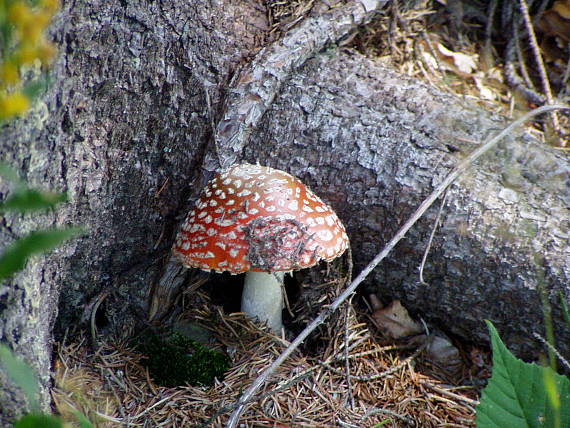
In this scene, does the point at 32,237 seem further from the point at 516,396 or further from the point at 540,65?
the point at 540,65

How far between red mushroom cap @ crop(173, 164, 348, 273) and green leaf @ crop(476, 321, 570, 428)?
2.96ft

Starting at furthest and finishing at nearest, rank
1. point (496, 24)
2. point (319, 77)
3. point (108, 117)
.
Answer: point (496, 24) < point (319, 77) < point (108, 117)

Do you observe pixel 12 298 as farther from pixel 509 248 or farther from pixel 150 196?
pixel 509 248

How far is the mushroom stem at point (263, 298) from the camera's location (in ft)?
9.24

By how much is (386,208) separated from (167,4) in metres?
1.56

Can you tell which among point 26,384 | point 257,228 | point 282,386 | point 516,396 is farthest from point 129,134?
point 516,396

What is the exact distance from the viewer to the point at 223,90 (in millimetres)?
2805

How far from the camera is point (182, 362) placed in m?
2.57

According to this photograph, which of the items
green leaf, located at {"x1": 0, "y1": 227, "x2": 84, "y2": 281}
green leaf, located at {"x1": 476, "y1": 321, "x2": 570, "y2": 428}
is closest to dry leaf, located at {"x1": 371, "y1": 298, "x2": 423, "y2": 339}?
green leaf, located at {"x1": 476, "y1": 321, "x2": 570, "y2": 428}

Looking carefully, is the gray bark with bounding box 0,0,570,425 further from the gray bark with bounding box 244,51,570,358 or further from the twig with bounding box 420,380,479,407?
the twig with bounding box 420,380,479,407

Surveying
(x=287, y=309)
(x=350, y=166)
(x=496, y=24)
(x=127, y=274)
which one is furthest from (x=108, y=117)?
(x=496, y=24)

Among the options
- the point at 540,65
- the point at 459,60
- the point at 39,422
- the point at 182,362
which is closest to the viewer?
the point at 39,422

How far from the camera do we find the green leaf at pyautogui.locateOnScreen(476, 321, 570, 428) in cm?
170

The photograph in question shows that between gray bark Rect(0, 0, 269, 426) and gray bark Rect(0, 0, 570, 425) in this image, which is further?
gray bark Rect(0, 0, 570, 425)
